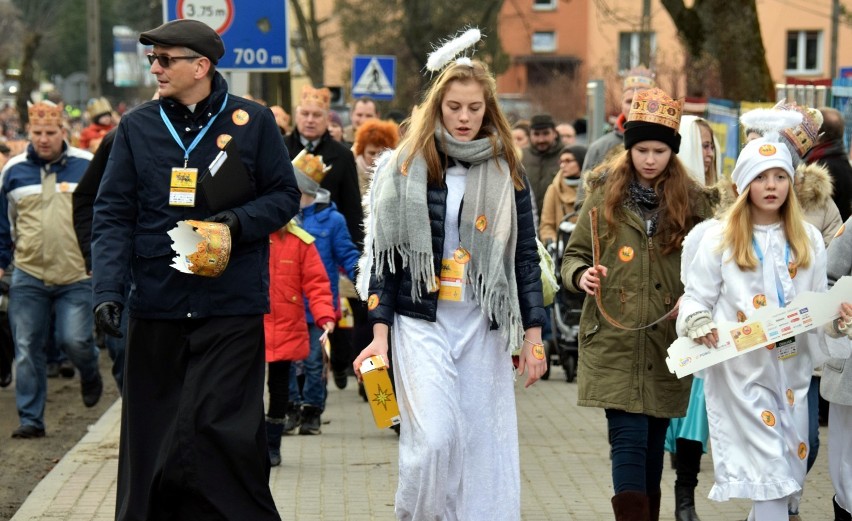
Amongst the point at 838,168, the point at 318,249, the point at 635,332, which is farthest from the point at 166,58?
the point at 838,168

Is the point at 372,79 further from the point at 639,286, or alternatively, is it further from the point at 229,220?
the point at 229,220

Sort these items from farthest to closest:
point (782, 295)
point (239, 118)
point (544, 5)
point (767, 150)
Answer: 1. point (544, 5)
2. point (767, 150)
3. point (782, 295)
4. point (239, 118)

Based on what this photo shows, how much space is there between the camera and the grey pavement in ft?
26.1

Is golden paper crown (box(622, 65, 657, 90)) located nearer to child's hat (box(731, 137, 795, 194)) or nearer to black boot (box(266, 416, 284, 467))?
black boot (box(266, 416, 284, 467))

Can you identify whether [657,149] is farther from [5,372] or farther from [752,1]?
[752,1]

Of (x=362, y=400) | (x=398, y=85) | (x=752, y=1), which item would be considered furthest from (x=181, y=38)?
(x=398, y=85)

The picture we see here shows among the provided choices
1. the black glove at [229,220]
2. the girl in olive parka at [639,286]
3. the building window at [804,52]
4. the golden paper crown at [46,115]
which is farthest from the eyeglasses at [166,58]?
the building window at [804,52]

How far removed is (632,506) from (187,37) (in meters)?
2.56

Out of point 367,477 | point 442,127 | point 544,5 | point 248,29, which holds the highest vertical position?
point 544,5

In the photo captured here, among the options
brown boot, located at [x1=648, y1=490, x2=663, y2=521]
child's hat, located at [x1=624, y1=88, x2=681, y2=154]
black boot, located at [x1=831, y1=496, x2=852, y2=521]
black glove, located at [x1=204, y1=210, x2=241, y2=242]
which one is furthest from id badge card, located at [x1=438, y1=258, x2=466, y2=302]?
black boot, located at [x1=831, y1=496, x2=852, y2=521]

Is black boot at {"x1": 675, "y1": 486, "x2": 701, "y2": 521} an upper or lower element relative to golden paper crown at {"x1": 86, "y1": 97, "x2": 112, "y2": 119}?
lower

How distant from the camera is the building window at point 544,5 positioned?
75.9 metres

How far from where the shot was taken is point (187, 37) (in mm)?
6168

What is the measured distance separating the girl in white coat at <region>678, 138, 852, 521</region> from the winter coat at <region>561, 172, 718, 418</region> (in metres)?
0.32
